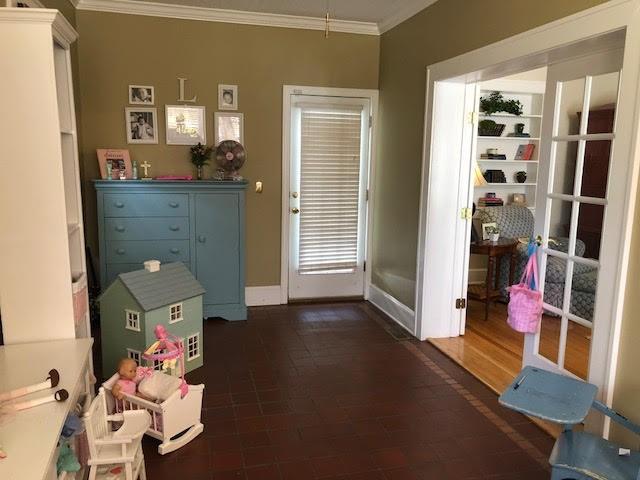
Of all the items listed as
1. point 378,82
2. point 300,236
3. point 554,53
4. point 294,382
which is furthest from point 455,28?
point 294,382

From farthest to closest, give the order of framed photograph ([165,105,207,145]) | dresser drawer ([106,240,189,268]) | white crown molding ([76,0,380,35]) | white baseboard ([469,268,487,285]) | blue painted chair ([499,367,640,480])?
white baseboard ([469,268,487,285])
framed photograph ([165,105,207,145])
white crown molding ([76,0,380,35])
dresser drawer ([106,240,189,268])
blue painted chair ([499,367,640,480])

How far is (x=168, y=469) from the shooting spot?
8.12 feet

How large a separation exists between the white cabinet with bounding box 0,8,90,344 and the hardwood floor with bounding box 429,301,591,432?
254 cm

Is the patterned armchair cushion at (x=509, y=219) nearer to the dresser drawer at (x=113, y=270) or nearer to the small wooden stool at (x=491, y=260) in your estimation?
the small wooden stool at (x=491, y=260)

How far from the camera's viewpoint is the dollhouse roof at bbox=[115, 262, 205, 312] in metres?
3.18

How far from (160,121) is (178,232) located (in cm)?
104

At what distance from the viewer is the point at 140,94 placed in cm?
454

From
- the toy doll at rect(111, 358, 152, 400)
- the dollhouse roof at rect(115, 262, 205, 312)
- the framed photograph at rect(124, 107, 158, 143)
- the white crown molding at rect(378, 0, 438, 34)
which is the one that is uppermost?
the white crown molding at rect(378, 0, 438, 34)

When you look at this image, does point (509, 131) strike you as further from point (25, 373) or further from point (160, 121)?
point (25, 373)

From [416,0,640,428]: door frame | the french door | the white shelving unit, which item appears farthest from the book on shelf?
[416,0,640,428]: door frame

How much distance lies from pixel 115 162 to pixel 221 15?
61.5 inches

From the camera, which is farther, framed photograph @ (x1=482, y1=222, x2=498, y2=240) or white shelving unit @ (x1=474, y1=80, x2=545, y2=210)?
white shelving unit @ (x1=474, y1=80, x2=545, y2=210)

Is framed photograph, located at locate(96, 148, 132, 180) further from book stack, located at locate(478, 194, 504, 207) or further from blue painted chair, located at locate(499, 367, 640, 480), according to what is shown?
book stack, located at locate(478, 194, 504, 207)

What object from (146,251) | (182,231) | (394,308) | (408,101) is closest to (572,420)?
(394,308)
